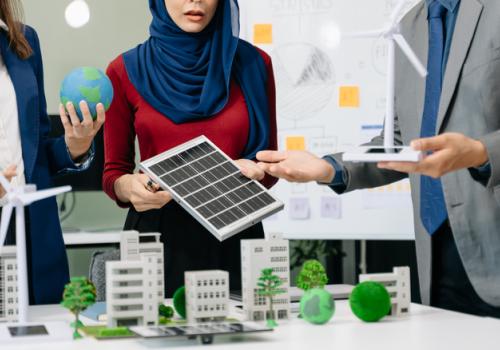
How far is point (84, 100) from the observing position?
2.01 m

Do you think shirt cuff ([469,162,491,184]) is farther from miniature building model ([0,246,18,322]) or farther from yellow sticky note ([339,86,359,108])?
yellow sticky note ([339,86,359,108])

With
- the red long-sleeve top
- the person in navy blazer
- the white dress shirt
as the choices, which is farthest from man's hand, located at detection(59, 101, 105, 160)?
the red long-sleeve top

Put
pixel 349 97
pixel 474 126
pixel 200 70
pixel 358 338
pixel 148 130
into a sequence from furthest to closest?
1. pixel 349 97
2. pixel 200 70
3. pixel 148 130
4. pixel 474 126
5. pixel 358 338

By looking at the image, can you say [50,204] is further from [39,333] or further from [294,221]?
[294,221]

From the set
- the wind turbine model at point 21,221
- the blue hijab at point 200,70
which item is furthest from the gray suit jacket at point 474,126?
the wind turbine model at point 21,221

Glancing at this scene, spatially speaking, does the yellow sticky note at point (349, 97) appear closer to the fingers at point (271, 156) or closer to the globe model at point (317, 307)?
the fingers at point (271, 156)

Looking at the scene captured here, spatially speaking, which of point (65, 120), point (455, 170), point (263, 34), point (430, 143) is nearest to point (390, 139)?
point (430, 143)

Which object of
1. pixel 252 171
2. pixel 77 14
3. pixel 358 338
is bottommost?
pixel 358 338

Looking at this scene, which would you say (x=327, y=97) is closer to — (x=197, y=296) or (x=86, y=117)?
(x=86, y=117)

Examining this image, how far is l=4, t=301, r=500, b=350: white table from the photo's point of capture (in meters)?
1.51

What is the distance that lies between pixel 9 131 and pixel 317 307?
0.96 m

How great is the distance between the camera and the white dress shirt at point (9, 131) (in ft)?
6.95

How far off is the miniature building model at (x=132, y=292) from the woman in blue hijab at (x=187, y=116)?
72 cm

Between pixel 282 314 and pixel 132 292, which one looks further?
pixel 282 314
